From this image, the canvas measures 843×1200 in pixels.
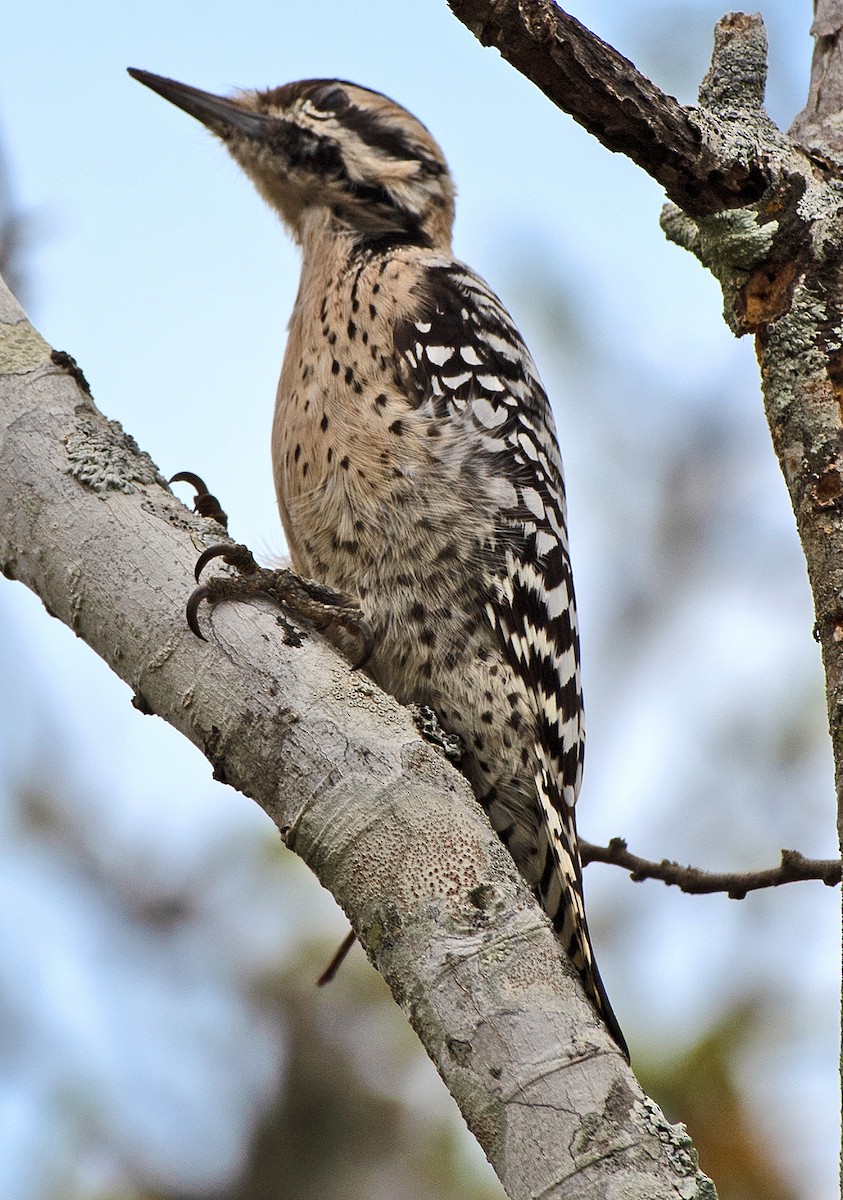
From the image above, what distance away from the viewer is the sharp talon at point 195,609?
242 cm

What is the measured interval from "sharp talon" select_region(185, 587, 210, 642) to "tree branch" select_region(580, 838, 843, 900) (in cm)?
125

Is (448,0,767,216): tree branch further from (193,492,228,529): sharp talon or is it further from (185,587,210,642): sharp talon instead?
(193,492,228,529): sharp talon

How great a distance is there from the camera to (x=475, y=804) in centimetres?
226

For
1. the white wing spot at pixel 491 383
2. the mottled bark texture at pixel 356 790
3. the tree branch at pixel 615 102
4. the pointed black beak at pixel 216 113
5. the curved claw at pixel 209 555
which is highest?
the pointed black beak at pixel 216 113

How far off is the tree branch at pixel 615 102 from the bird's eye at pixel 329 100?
2349mm

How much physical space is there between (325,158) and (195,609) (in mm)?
2655

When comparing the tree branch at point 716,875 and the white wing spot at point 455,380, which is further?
the white wing spot at point 455,380

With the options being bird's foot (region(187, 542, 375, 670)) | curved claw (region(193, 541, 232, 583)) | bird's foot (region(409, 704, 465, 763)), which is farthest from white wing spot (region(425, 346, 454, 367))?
curved claw (region(193, 541, 232, 583))

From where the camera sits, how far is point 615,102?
2.45 meters

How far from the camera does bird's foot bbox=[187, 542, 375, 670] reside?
250cm

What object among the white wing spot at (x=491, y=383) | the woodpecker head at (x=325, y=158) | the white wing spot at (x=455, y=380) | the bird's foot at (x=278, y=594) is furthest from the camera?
the woodpecker head at (x=325, y=158)

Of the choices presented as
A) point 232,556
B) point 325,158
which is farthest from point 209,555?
point 325,158

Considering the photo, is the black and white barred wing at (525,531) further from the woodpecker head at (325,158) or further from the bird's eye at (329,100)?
the bird's eye at (329,100)

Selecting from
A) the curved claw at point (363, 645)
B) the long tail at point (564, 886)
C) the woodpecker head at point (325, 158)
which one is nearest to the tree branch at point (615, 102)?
the curved claw at point (363, 645)
